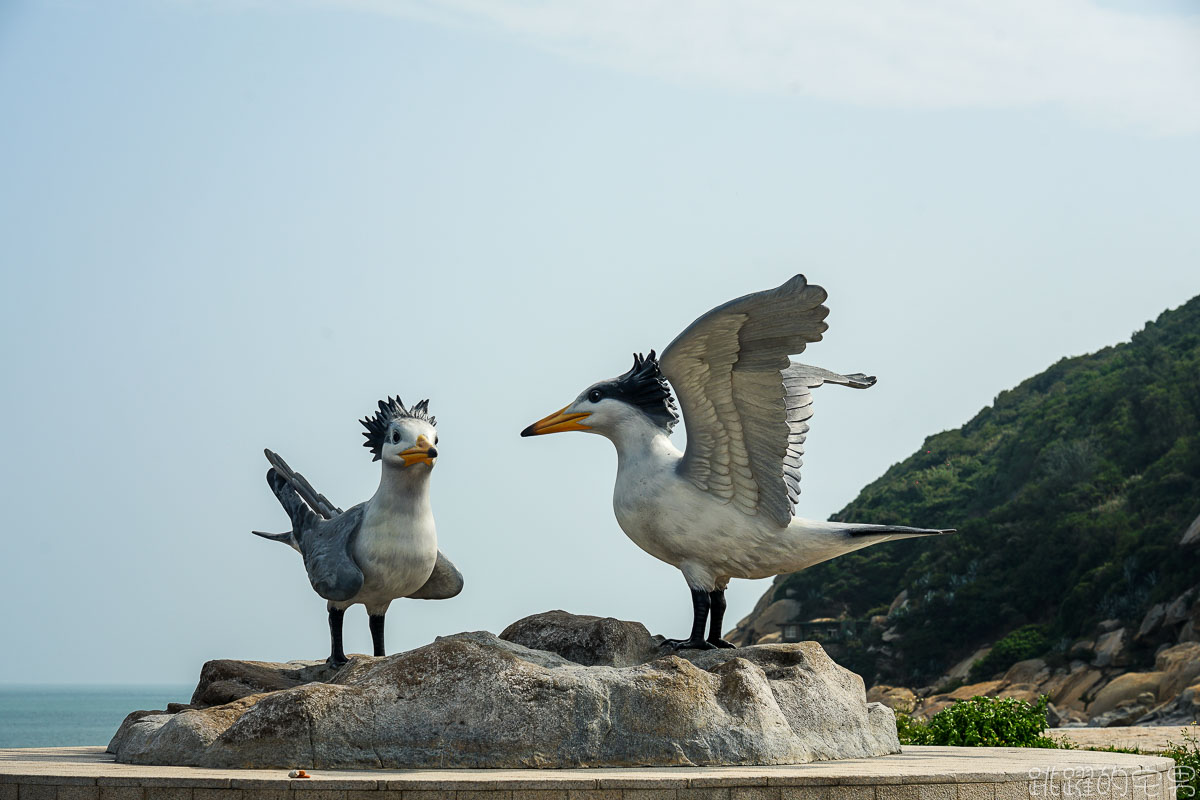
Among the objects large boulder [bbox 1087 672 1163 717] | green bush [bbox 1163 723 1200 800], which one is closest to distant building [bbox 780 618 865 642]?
large boulder [bbox 1087 672 1163 717]

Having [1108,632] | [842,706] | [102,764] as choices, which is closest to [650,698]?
[842,706]

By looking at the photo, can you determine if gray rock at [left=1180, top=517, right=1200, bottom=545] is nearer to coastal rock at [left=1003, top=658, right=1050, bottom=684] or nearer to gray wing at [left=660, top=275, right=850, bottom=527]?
coastal rock at [left=1003, top=658, right=1050, bottom=684]

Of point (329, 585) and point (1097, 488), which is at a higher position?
point (1097, 488)

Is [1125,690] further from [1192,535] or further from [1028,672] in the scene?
[1192,535]

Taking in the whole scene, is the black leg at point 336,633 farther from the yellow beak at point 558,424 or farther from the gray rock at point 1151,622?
the gray rock at point 1151,622

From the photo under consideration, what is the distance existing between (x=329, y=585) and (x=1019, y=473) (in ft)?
115

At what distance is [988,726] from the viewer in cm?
1224

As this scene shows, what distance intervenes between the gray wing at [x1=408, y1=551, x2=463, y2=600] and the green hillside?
2423cm

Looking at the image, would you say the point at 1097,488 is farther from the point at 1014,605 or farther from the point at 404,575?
Answer: the point at 404,575

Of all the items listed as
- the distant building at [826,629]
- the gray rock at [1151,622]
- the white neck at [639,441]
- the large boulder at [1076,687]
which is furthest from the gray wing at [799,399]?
the distant building at [826,629]

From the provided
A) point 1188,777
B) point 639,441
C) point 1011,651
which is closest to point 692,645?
point 639,441

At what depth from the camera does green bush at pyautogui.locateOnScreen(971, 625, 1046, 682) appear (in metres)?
32.3

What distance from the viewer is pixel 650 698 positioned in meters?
7.55

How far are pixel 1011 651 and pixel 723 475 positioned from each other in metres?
26.0
